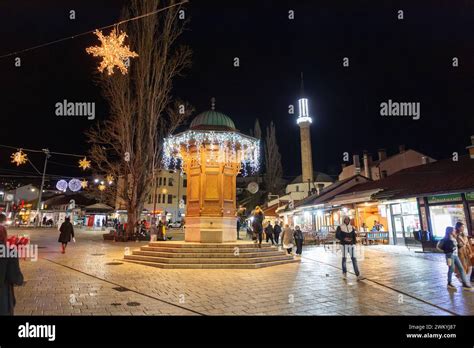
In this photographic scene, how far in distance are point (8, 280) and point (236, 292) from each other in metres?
4.54

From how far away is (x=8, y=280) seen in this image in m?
4.01

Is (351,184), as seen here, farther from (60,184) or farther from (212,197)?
(60,184)

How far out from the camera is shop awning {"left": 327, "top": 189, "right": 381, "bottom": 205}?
2191cm

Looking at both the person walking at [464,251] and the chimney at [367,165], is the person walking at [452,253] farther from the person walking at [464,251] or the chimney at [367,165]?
the chimney at [367,165]

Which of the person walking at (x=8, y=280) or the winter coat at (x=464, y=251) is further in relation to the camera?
the winter coat at (x=464, y=251)

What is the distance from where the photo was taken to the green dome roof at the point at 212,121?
13.9 m

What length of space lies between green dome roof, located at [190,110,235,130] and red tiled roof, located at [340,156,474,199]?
1141 cm

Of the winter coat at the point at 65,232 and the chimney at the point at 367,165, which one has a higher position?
the chimney at the point at 367,165

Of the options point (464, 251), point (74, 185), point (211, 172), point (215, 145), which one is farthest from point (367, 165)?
point (74, 185)

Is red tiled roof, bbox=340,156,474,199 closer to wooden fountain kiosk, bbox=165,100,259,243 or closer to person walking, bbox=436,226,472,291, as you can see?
person walking, bbox=436,226,472,291

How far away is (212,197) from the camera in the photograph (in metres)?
13.4

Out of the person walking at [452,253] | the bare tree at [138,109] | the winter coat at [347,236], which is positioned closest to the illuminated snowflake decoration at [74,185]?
the bare tree at [138,109]

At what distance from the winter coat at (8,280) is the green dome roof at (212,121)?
10.3m
